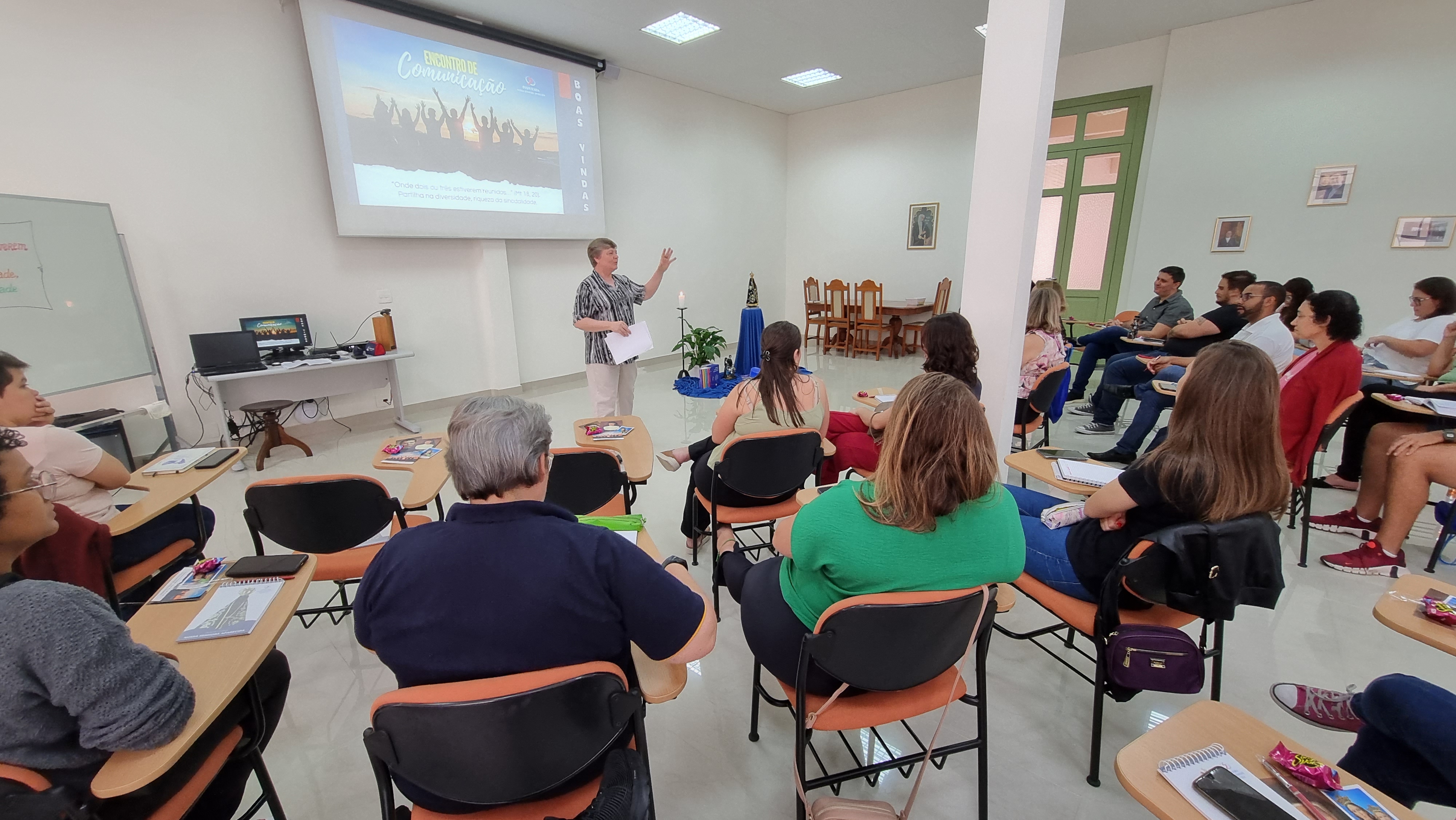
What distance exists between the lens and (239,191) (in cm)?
418

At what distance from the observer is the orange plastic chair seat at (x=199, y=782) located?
1.11 meters

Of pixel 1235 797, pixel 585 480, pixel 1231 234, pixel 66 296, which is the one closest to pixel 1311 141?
pixel 1231 234

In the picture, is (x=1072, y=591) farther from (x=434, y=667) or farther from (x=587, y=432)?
(x=587, y=432)

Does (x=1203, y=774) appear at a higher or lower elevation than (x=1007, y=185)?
lower

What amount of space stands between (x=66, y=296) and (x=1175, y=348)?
7.74 metres

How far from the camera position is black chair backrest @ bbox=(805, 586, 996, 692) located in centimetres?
113

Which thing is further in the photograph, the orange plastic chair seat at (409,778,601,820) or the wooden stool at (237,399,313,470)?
the wooden stool at (237,399,313,470)

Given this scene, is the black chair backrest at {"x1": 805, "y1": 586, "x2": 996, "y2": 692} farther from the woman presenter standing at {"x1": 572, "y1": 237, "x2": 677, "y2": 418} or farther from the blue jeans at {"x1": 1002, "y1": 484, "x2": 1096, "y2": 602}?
the woman presenter standing at {"x1": 572, "y1": 237, "x2": 677, "y2": 418}

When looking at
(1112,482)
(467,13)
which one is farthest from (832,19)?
(1112,482)

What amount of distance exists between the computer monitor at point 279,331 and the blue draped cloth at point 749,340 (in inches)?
164

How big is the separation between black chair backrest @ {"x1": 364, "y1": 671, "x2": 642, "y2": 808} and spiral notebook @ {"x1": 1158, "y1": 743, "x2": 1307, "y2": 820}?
3.01 feet

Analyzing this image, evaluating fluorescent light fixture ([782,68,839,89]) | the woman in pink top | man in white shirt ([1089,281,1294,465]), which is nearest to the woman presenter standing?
the woman in pink top

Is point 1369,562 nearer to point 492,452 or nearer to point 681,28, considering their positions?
point 492,452

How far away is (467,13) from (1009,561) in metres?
6.05
